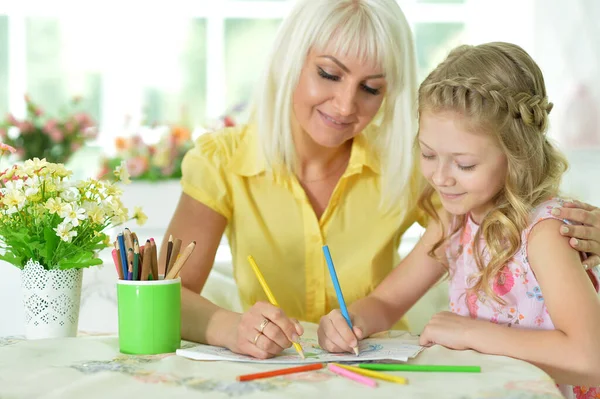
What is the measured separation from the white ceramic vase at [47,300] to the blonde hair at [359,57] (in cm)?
63

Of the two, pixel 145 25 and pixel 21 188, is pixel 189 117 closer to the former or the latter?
pixel 145 25

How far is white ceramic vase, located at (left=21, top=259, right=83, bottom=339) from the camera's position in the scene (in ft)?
4.89

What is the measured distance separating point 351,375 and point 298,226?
0.87 metres

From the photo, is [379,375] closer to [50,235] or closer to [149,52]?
[50,235]

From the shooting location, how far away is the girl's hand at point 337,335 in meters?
1.33

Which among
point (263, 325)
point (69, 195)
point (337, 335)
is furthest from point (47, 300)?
point (337, 335)

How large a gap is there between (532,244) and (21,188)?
0.88 m

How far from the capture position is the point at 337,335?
135 cm

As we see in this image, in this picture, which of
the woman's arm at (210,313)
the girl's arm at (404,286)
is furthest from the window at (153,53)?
the girl's arm at (404,286)

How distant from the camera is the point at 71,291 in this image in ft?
4.96

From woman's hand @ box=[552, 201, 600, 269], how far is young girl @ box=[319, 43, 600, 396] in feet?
0.05

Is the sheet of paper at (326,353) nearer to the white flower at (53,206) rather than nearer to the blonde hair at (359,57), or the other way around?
the white flower at (53,206)

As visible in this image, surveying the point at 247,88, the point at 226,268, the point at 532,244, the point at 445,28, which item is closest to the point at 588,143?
the point at 445,28

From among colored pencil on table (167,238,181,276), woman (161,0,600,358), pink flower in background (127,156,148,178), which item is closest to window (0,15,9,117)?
pink flower in background (127,156,148,178)
